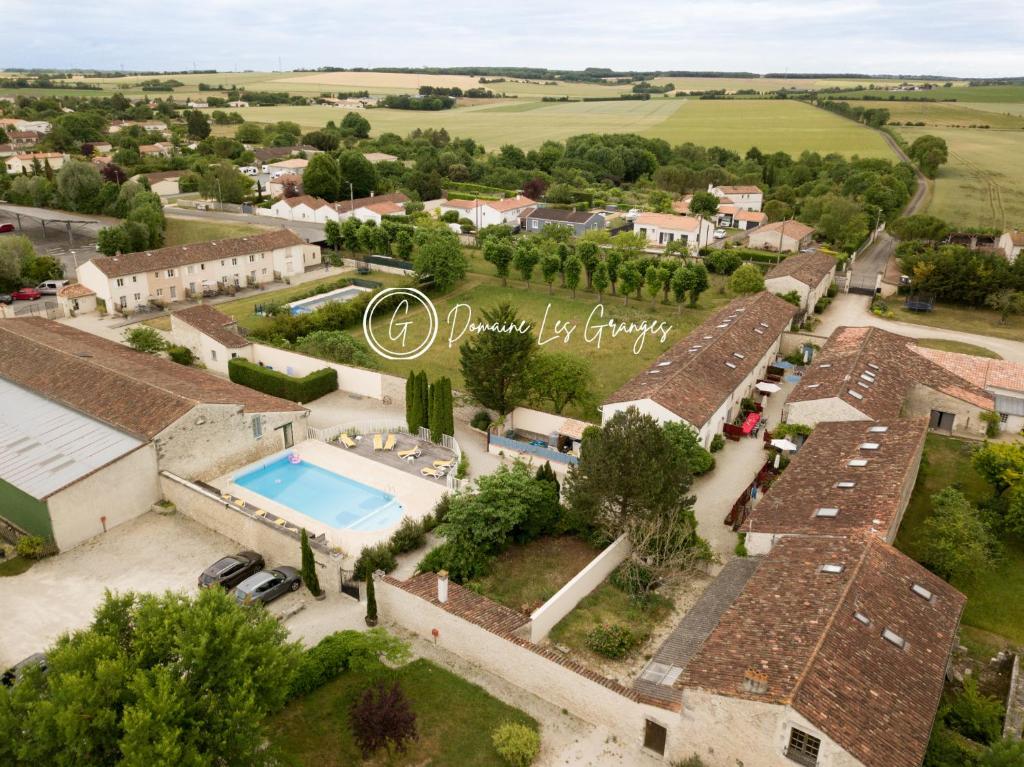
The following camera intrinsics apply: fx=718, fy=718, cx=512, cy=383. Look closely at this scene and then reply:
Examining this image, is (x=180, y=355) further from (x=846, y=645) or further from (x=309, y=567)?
(x=846, y=645)

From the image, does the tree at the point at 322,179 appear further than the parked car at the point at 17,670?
Yes

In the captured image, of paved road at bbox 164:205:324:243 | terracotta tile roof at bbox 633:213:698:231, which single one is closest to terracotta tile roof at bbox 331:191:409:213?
paved road at bbox 164:205:324:243

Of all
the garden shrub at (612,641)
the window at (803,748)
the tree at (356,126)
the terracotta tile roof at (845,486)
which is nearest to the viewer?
the window at (803,748)

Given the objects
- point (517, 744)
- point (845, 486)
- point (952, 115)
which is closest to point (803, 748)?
point (517, 744)

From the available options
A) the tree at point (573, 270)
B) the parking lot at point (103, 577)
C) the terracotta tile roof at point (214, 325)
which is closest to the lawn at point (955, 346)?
the tree at point (573, 270)

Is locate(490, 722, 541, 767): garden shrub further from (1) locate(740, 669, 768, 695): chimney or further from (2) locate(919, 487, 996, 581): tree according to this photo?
(2) locate(919, 487, 996, 581): tree

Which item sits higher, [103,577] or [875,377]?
[875,377]

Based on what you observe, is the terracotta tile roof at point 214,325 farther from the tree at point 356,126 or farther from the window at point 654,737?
the tree at point 356,126
